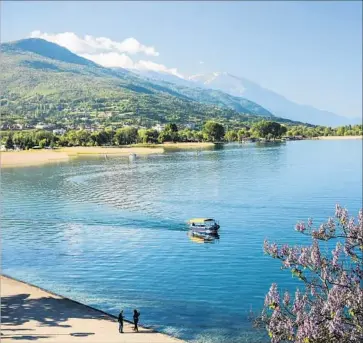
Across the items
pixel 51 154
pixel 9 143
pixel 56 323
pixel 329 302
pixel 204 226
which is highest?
pixel 9 143

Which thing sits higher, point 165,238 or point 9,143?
point 9,143

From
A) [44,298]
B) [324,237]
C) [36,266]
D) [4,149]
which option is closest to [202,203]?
[36,266]

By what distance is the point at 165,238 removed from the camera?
5375 cm

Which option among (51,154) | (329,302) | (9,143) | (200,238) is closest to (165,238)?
(200,238)

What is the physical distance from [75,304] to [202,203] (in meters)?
42.4

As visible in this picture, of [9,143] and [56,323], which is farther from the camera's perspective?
[9,143]

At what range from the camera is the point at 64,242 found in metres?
53.0

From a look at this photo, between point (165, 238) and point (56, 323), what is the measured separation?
24.2 m

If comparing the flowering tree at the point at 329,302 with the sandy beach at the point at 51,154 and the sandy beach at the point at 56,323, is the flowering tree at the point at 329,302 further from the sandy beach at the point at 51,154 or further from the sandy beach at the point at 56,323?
the sandy beach at the point at 51,154

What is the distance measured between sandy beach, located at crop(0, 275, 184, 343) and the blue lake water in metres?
1.83

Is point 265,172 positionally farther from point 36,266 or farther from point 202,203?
point 36,266

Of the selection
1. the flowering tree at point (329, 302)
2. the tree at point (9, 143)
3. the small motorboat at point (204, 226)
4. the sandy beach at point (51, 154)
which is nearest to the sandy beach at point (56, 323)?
the flowering tree at point (329, 302)

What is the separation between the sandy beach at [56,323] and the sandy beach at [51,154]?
111 meters

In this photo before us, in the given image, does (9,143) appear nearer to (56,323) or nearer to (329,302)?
(56,323)
